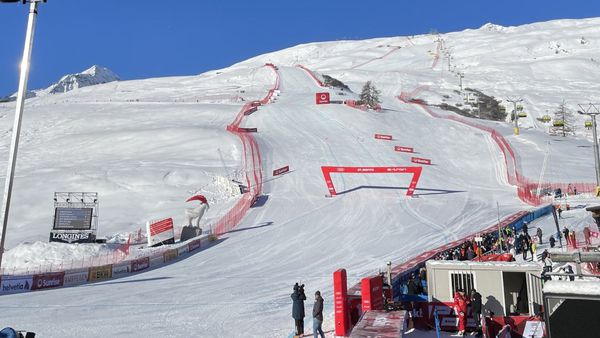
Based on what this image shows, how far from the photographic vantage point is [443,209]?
31438mm

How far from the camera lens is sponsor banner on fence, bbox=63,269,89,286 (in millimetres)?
18850

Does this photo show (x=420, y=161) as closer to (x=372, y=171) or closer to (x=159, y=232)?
(x=372, y=171)

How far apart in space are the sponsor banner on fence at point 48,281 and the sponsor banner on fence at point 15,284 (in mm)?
156

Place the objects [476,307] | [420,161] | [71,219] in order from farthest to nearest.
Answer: [420,161] < [71,219] < [476,307]

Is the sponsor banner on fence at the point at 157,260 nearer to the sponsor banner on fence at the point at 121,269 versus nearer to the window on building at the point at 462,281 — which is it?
the sponsor banner on fence at the point at 121,269

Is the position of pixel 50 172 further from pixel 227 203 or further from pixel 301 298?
pixel 301 298

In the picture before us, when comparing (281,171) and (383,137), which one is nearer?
(281,171)

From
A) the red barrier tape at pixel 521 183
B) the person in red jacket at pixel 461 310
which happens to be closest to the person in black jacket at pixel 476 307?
the person in red jacket at pixel 461 310

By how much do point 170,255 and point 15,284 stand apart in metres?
6.58

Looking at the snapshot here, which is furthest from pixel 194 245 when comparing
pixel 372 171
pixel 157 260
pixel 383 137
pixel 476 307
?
pixel 383 137

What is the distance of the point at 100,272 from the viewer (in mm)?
19844

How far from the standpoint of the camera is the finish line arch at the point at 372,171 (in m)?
34.2

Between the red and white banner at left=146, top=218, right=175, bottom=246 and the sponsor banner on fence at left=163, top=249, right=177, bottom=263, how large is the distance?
2124 millimetres

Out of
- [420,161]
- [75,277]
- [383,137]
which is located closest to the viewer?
[75,277]
